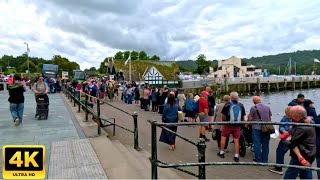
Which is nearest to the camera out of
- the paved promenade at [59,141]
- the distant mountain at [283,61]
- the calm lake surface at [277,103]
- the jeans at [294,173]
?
the jeans at [294,173]

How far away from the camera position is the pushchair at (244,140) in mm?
7453

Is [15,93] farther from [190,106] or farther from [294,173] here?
[294,173]

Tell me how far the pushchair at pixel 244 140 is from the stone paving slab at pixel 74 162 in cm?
392

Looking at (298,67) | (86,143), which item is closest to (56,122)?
(86,143)

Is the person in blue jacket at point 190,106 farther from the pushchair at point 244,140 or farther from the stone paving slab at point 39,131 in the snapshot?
the stone paving slab at point 39,131

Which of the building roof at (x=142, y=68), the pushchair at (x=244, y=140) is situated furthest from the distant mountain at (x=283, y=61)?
the pushchair at (x=244, y=140)

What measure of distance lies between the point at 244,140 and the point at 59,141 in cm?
466

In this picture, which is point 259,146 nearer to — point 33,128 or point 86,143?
point 86,143

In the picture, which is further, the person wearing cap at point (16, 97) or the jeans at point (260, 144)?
the person wearing cap at point (16, 97)

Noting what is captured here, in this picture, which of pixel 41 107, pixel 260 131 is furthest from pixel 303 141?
pixel 41 107

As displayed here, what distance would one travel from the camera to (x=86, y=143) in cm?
643

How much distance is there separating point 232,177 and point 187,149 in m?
2.44

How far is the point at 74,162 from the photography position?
508cm

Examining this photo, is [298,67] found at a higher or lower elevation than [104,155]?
higher
